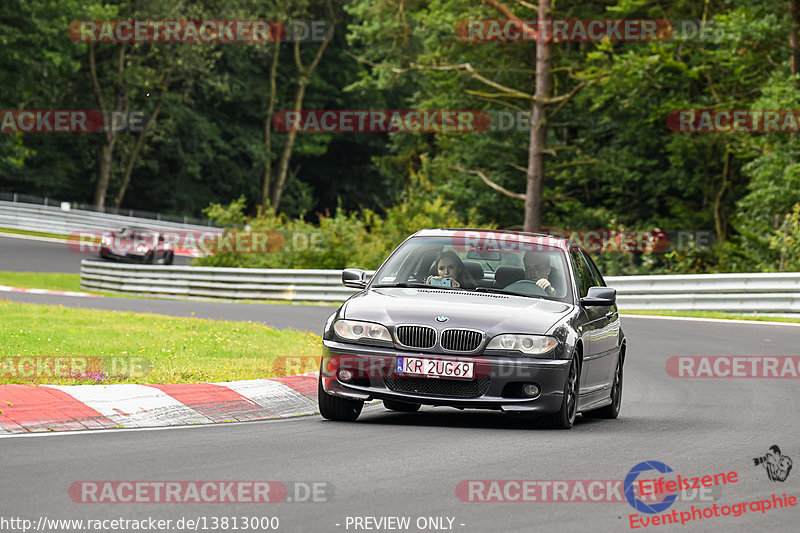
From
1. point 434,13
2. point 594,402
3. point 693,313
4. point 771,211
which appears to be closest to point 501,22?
point 434,13

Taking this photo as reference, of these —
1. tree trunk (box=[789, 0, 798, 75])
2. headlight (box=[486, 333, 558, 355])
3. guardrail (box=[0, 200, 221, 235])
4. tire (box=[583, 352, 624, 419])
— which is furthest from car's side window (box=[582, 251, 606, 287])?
guardrail (box=[0, 200, 221, 235])

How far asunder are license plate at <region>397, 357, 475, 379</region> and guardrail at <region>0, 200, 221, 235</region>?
1976 inches

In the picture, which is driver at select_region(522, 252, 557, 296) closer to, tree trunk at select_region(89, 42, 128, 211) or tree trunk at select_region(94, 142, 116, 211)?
tree trunk at select_region(89, 42, 128, 211)

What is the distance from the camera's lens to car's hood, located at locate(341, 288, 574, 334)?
9.52 metres

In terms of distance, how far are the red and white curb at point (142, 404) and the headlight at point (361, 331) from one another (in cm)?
116

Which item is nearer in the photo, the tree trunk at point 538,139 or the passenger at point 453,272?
the passenger at point 453,272

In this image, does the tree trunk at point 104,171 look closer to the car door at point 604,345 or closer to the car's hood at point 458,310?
the car door at point 604,345

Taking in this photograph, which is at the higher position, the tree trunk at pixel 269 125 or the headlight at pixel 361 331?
the tree trunk at pixel 269 125

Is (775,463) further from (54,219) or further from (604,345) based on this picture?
(54,219)

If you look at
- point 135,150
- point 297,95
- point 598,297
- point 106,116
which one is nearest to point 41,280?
point 598,297

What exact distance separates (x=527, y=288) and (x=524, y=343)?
1.24 meters

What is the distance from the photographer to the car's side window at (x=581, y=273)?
36.0 feet

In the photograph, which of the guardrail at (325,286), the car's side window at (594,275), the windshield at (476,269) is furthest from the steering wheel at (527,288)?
the guardrail at (325,286)

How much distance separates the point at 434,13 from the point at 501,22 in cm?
228
